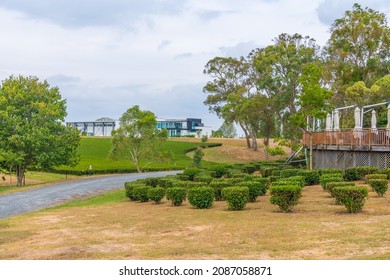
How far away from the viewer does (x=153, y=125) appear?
172 feet

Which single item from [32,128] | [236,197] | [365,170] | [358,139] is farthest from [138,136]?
[236,197]

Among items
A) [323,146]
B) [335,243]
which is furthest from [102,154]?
[335,243]

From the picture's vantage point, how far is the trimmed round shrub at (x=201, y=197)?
1855 centimetres

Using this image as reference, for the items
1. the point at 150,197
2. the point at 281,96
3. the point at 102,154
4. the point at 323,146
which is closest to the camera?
the point at 150,197

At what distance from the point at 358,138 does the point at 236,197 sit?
14.0m

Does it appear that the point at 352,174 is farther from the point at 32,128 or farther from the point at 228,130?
the point at 228,130

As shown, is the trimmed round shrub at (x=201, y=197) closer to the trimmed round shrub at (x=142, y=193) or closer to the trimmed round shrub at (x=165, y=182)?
the trimmed round shrub at (x=142, y=193)

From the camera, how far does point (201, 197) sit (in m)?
18.5

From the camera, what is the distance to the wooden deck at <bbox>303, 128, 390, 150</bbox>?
26.9m

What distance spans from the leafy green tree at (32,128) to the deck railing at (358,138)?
72.5ft

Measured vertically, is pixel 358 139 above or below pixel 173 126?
below

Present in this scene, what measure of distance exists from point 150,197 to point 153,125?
30.7m

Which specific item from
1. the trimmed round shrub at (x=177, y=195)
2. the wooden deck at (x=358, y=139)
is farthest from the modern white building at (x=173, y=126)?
the trimmed round shrub at (x=177, y=195)
